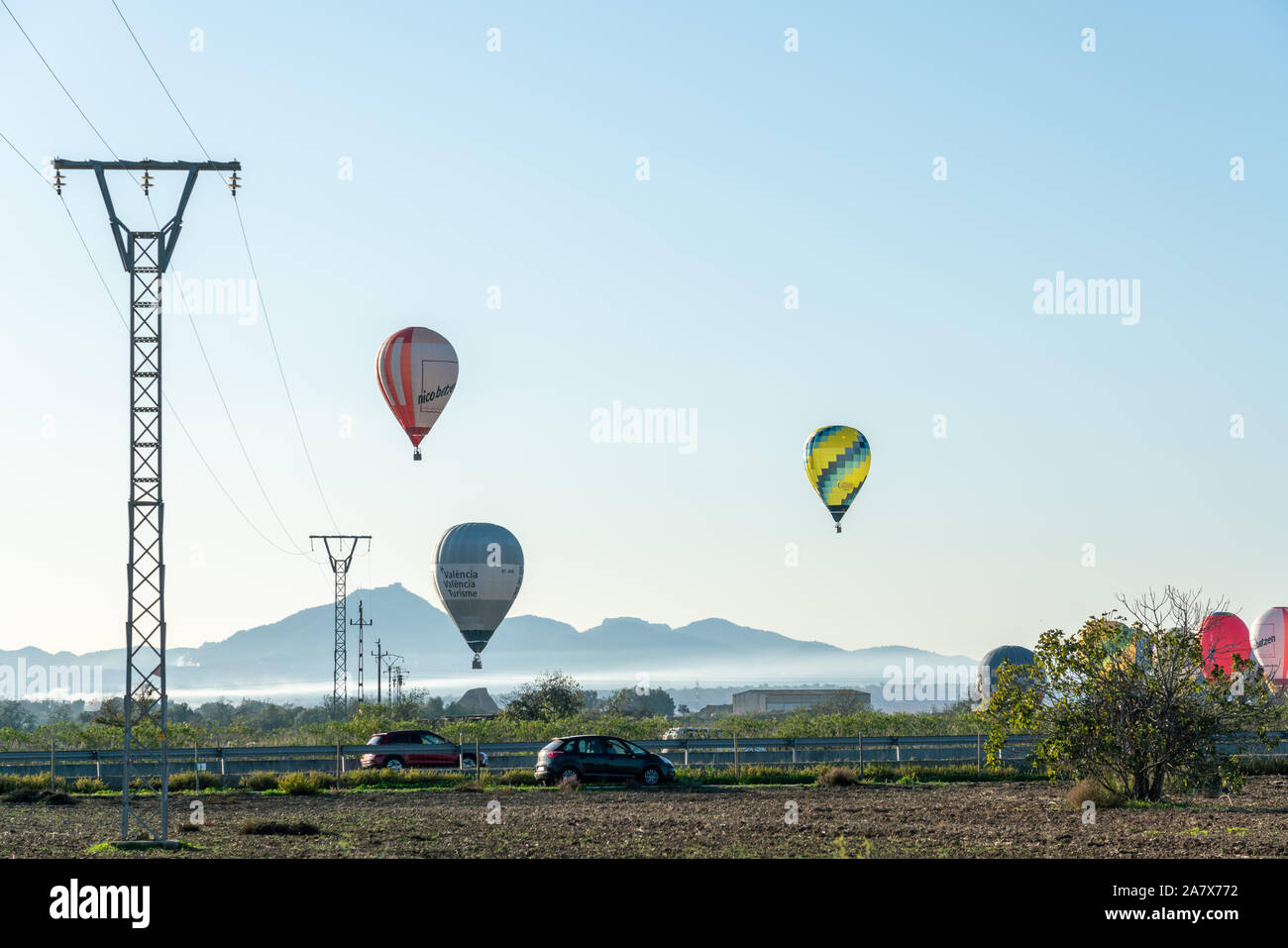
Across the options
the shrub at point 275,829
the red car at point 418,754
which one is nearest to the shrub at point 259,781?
the red car at point 418,754

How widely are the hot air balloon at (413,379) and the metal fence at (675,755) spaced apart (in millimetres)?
11186

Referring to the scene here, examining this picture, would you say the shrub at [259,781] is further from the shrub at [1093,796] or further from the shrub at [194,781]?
the shrub at [1093,796]

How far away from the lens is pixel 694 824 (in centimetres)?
2508

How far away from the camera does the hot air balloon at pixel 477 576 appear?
2485 inches

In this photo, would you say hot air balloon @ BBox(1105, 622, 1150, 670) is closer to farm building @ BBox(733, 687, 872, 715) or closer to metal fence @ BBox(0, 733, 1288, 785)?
metal fence @ BBox(0, 733, 1288, 785)

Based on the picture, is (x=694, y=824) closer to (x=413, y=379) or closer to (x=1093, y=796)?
(x=1093, y=796)

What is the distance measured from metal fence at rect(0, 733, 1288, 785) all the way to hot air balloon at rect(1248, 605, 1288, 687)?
144ft

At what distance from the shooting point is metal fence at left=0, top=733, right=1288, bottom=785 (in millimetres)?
41062

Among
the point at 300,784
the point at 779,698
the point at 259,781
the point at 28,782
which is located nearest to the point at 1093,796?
the point at 300,784

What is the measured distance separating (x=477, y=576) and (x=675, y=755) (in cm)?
2017

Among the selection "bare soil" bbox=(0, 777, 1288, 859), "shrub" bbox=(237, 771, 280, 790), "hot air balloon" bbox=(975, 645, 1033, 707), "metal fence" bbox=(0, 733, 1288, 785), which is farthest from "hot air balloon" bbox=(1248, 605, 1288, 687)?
"shrub" bbox=(237, 771, 280, 790)

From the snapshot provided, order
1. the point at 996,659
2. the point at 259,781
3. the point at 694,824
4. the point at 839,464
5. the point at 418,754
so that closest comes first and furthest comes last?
the point at 694,824
the point at 259,781
the point at 418,754
the point at 839,464
the point at 996,659
